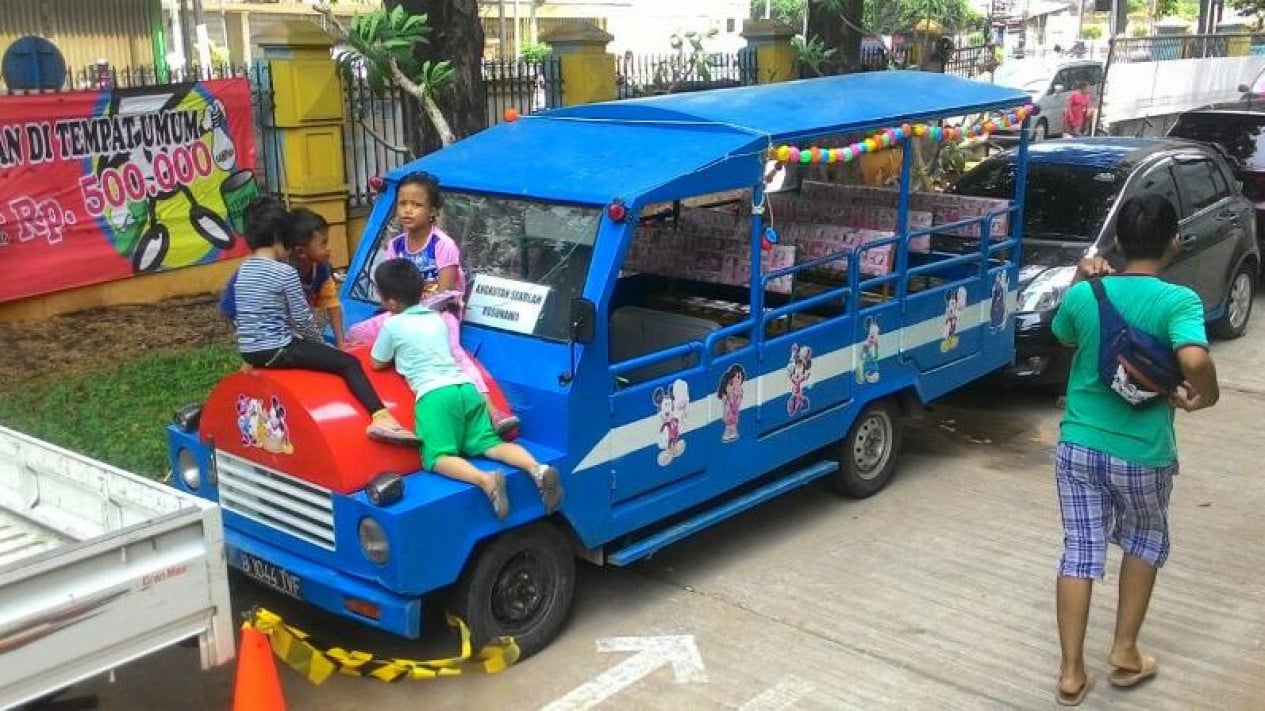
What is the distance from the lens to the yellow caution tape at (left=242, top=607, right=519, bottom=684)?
14.4 ft

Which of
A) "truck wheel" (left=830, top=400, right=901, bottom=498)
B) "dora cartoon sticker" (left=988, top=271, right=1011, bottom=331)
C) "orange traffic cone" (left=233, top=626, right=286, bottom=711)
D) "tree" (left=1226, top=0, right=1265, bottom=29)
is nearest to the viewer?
"orange traffic cone" (left=233, top=626, right=286, bottom=711)

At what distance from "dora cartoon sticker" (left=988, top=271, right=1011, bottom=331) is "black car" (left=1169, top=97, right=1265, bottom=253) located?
5213mm

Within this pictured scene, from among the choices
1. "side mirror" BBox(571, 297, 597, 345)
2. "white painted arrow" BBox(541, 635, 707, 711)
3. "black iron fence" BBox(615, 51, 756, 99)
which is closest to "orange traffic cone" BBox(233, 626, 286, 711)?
"white painted arrow" BBox(541, 635, 707, 711)

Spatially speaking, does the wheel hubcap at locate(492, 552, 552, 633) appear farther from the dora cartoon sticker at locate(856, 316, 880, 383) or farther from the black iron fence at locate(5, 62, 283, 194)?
the black iron fence at locate(5, 62, 283, 194)

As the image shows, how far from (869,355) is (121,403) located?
4628 millimetres

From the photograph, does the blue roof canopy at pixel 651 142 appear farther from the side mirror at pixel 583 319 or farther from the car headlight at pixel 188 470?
the car headlight at pixel 188 470

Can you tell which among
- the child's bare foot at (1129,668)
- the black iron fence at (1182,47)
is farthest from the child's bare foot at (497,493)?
the black iron fence at (1182,47)

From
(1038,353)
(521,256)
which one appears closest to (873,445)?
(1038,353)

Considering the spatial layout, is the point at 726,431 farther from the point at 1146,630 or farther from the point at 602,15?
the point at 602,15

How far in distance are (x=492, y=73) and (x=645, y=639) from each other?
8.33 metres

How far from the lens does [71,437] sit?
7016mm

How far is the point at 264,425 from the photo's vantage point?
4629mm

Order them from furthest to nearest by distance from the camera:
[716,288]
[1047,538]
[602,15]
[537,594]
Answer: [602,15], [716,288], [1047,538], [537,594]

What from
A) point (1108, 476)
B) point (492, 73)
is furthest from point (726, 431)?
point (492, 73)
